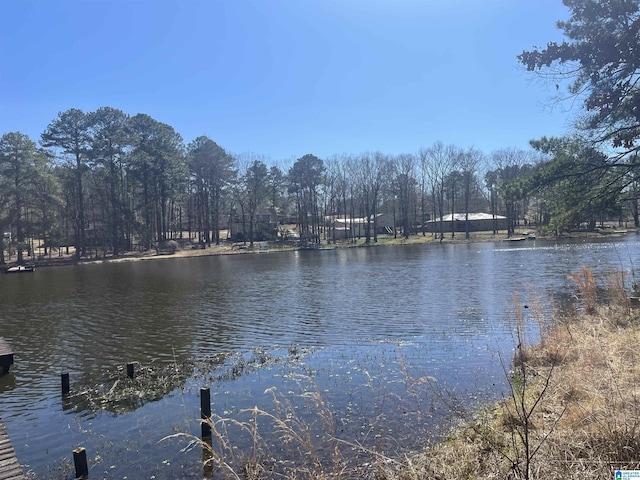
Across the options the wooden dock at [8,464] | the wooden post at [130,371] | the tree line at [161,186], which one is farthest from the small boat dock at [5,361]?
the tree line at [161,186]

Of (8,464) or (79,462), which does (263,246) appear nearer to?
(79,462)

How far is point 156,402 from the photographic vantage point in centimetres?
941

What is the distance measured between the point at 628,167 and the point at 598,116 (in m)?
2.76

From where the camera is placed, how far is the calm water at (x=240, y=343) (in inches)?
316

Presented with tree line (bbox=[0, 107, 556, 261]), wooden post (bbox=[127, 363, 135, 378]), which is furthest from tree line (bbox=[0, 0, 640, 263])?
wooden post (bbox=[127, 363, 135, 378])

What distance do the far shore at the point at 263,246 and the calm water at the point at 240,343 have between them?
1042 inches

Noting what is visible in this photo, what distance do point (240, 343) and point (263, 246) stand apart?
184 ft

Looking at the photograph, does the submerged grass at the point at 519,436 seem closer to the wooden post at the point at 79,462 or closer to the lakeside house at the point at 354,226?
the wooden post at the point at 79,462

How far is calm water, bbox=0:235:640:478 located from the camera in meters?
8.02

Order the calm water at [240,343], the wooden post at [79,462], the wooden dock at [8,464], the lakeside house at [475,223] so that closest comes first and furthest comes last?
the wooden dock at [8,464], the wooden post at [79,462], the calm water at [240,343], the lakeside house at [475,223]

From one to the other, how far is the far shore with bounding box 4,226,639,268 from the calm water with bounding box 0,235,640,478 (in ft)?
86.8

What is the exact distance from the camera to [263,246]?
70.0 meters

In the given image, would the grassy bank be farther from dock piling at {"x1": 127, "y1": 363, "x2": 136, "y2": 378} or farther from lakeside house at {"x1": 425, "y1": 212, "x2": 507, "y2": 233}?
lakeside house at {"x1": 425, "y1": 212, "x2": 507, "y2": 233}

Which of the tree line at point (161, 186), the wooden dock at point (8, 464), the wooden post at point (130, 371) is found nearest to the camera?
the wooden dock at point (8, 464)
